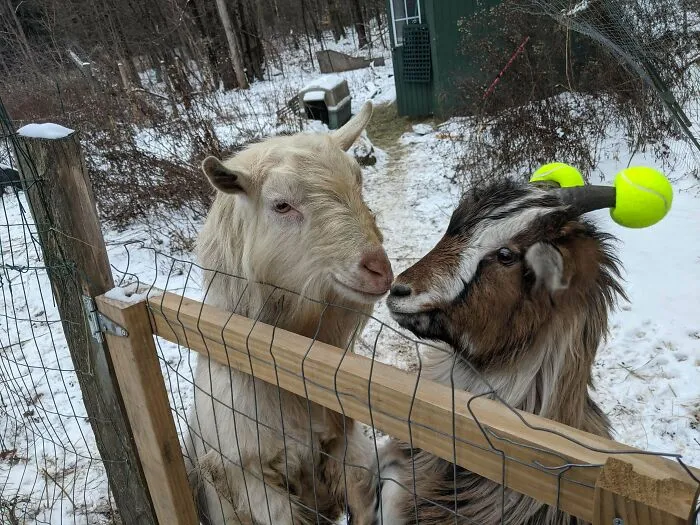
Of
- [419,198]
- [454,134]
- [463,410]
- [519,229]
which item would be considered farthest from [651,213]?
[454,134]

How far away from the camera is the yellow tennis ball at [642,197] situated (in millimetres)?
1846

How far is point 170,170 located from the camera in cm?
781

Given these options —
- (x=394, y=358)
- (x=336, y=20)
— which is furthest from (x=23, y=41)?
(x=336, y=20)

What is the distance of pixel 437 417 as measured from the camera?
1191 mm

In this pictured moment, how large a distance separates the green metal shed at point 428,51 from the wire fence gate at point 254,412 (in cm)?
1119

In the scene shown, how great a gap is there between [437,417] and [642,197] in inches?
47.9

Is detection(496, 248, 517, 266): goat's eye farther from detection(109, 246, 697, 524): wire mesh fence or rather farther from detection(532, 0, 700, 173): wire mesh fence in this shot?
detection(532, 0, 700, 173): wire mesh fence

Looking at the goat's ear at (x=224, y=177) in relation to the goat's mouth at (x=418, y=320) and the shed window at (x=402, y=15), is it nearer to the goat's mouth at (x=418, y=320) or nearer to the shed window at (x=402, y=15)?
the goat's mouth at (x=418, y=320)

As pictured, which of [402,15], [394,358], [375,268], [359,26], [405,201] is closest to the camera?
[375,268]

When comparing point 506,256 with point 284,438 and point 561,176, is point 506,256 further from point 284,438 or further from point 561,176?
point 284,438

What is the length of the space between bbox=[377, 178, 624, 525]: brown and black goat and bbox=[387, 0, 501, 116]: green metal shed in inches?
429

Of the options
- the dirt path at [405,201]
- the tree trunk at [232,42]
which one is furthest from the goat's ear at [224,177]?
the tree trunk at [232,42]

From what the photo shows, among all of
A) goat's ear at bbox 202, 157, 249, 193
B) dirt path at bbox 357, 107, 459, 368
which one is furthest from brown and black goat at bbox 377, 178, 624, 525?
dirt path at bbox 357, 107, 459, 368

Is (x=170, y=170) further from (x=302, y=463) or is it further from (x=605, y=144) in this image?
(x=605, y=144)
